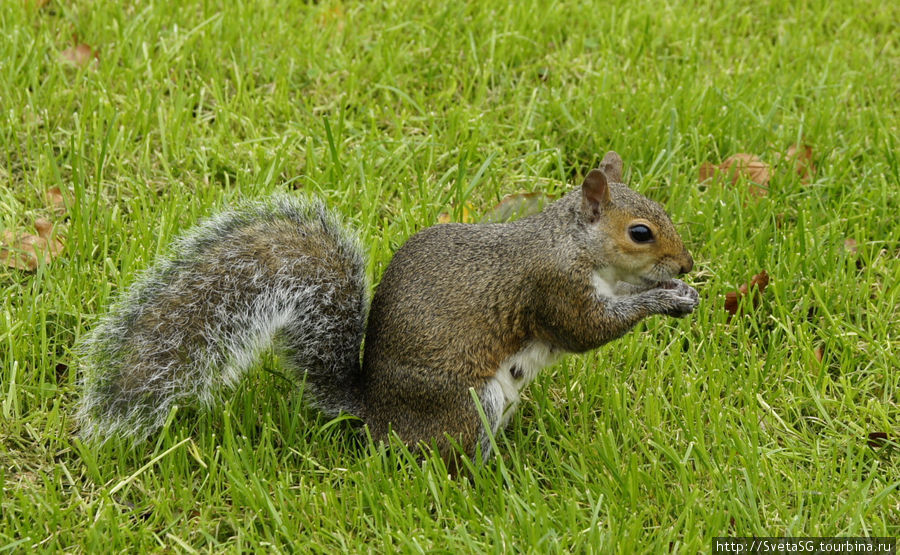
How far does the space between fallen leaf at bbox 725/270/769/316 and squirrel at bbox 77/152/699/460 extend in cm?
48

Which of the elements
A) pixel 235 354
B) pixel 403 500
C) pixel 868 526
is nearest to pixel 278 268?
pixel 235 354

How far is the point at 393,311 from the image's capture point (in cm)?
230

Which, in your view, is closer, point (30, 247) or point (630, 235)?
point (630, 235)

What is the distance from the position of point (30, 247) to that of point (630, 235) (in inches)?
60.9

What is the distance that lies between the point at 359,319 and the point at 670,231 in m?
0.70

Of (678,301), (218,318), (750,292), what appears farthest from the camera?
(750,292)

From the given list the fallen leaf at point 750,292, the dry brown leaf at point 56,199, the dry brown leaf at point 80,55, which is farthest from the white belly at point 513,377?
the dry brown leaf at point 80,55

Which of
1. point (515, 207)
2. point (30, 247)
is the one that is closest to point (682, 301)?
point (515, 207)

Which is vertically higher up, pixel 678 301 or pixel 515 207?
pixel 678 301

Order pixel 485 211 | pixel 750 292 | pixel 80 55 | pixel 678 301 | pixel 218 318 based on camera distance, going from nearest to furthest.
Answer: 1. pixel 218 318
2. pixel 678 301
3. pixel 750 292
4. pixel 485 211
5. pixel 80 55

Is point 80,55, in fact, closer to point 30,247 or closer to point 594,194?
point 30,247

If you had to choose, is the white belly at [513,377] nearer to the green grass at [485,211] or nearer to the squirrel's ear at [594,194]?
the green grass at [485,211]

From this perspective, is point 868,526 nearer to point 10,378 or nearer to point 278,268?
point 278,268

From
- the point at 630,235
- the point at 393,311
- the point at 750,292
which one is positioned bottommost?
the point at 750,292
